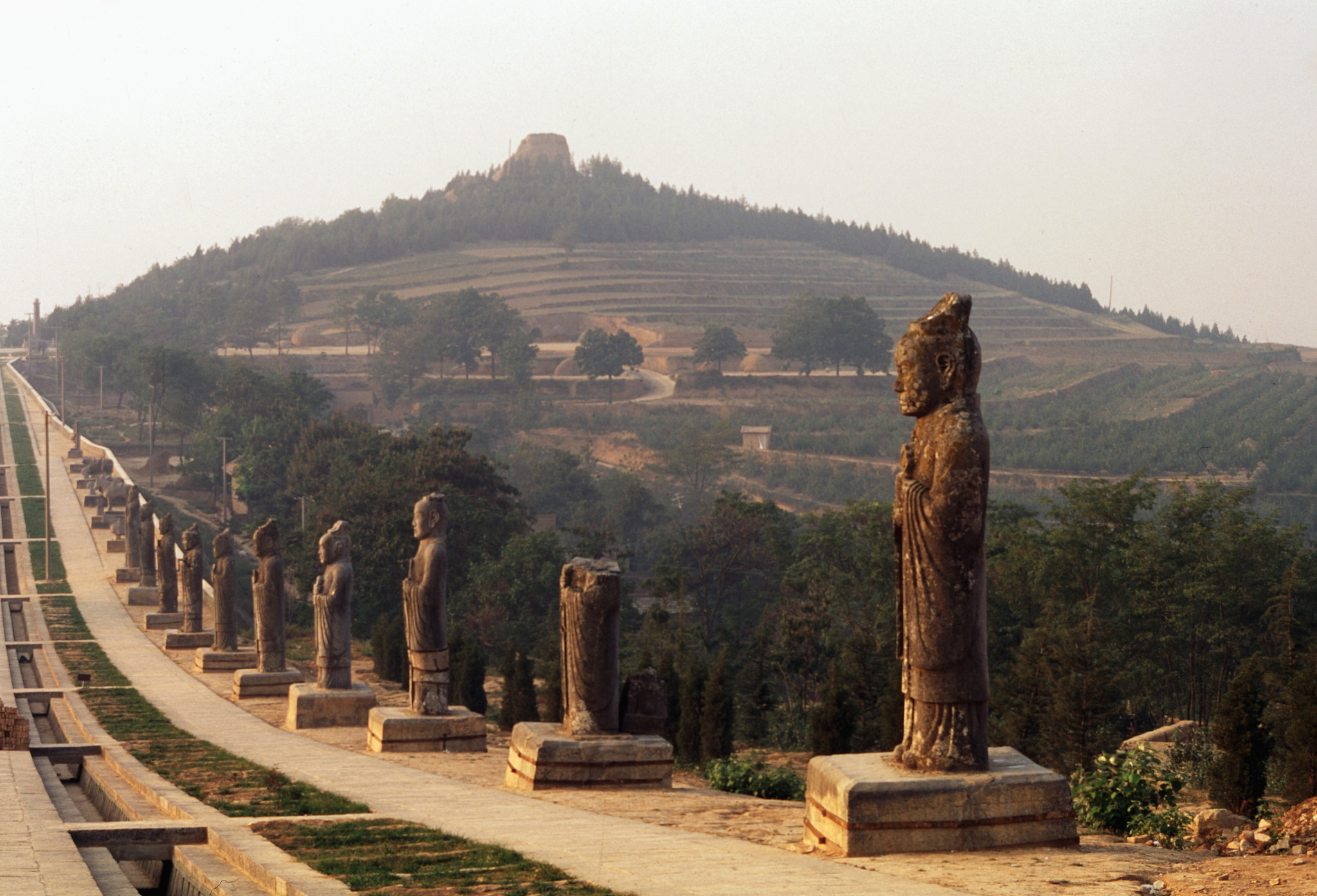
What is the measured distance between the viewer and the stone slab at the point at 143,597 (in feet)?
123

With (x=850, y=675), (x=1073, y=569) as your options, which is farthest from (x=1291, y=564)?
(x=850, y=675)

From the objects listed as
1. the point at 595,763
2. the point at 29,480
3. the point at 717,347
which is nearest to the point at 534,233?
the point at 717,347

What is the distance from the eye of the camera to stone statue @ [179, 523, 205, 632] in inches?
1226

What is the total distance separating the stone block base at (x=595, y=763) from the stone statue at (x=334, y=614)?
24.6 ft

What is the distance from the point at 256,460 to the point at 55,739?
42.8 m

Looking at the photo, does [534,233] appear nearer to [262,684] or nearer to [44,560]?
[44,560]

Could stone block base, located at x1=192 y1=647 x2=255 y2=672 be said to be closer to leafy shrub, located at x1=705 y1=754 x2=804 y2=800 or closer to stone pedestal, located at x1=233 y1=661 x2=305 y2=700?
stone pedestal, located at x1=233 y1=661 x2=305 y2=700

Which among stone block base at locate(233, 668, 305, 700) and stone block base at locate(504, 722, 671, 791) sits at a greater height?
stone block base at locate(504, 722, 671, 791)

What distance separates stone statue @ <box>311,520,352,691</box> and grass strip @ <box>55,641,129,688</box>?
671 centimetres

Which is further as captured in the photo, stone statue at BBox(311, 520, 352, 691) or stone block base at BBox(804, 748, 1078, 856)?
stone statue at BBox(311, 520, 352, 691)

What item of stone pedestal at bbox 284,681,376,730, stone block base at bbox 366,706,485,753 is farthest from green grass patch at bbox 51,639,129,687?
stone block base at bbox 366,706,485,753

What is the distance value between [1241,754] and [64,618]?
2882 centimetres

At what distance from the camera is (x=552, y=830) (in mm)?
10469

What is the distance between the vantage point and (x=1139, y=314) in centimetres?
14462
